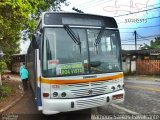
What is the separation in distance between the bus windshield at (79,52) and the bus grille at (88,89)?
1.12ft

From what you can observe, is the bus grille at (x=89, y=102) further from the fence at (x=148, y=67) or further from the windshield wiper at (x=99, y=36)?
the fence at (x=148, y=67)

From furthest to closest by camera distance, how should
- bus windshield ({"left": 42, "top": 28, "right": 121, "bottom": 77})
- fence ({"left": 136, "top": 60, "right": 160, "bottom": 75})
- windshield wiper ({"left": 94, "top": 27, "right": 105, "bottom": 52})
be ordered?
fence ({"left": 136, "top": 60, "right": 160, "bottom": 75}) < windshield wiper ({"left": 94, "top": 27, "right": 105, "bottom": 52}) < bus windshield ({"left": 42, "top": 28, "right": 121, "bottom": 77})

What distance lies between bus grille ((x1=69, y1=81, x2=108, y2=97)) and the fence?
25317 millimetres

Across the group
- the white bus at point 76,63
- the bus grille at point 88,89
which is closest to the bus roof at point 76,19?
the white bus at point 76,63

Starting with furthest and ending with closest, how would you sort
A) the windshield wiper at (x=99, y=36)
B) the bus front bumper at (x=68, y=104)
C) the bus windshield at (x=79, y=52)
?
the windshield wiper at (x=99, y=36), the bus windshield at (x=79, y=52), the bus front bumper at (x=68, y=104)

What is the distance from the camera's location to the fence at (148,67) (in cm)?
3266

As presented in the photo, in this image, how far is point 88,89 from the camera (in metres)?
8.08

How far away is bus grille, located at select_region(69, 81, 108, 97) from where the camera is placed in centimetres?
797

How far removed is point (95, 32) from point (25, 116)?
389 cm

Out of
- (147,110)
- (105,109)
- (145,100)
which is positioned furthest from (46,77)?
(145,100)

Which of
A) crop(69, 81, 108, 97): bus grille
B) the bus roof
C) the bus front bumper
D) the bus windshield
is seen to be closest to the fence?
the bus roof

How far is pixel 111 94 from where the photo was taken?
28.0ft

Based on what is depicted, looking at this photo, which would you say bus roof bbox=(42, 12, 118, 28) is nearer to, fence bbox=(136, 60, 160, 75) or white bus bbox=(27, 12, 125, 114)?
white bus bbox=(27, 12, 125, 114)

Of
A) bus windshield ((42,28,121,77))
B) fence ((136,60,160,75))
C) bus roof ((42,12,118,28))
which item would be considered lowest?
fence ((136,60,160,75))
